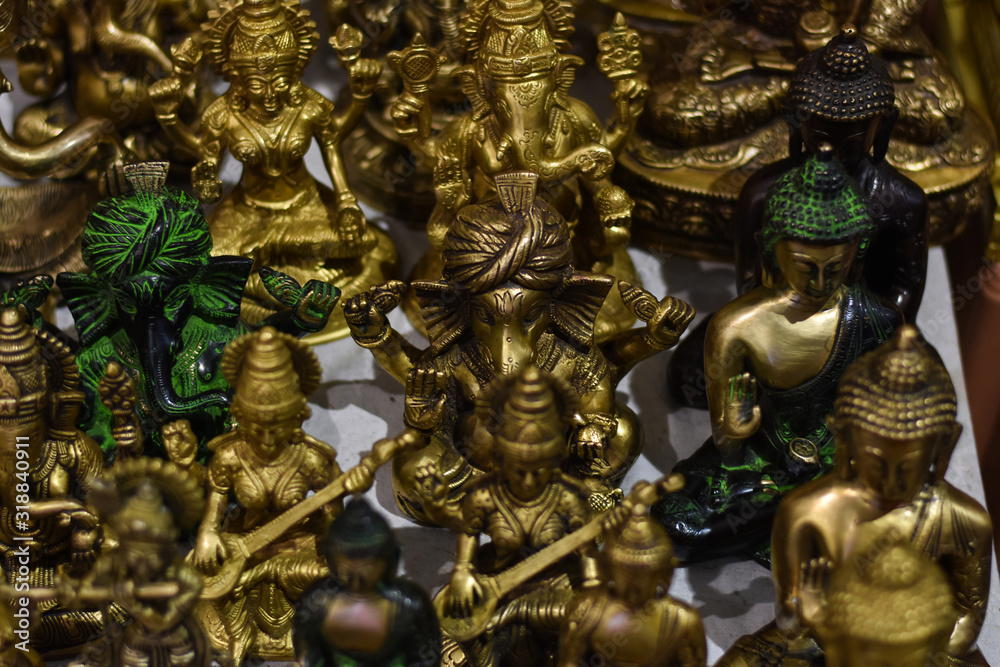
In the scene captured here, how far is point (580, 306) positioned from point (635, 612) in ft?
2.27

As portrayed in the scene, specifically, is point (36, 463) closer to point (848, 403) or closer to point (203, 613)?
point (203, 613)

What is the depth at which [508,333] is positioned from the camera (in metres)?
2.37

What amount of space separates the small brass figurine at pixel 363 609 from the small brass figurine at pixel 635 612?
0.73ft

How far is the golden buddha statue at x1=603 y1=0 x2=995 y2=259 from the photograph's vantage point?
3.02m

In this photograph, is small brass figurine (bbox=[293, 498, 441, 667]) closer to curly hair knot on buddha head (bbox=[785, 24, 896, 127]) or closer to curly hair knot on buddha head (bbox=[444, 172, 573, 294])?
curly hair knot on buddha head (bbox=[444, 172, 573, 294])

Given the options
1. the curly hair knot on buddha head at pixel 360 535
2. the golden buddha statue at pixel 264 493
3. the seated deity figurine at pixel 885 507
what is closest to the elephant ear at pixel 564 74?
the golden buddha statue at pixel 264 493

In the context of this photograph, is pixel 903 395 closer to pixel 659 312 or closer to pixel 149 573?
pixel 659 312

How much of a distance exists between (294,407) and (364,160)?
127 centimetres

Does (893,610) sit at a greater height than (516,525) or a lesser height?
greater

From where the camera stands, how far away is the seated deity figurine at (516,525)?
2025 millimetres

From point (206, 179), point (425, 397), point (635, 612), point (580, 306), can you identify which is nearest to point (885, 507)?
point (635, 612)

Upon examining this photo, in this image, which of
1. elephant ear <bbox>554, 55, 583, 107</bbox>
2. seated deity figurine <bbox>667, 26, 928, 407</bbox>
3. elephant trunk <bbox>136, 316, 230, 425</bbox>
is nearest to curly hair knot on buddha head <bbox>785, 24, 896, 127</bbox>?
seated deity figurine <bbox>667, 26, 928, 407</bbox>

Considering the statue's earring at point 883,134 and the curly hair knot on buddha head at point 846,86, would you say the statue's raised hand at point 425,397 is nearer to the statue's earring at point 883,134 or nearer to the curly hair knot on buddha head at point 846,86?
the curly hair knot on buddha head at point 846,86

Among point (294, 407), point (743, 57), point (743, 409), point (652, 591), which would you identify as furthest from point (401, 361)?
point (743, 57)
